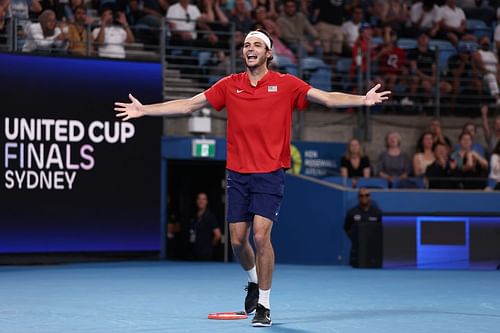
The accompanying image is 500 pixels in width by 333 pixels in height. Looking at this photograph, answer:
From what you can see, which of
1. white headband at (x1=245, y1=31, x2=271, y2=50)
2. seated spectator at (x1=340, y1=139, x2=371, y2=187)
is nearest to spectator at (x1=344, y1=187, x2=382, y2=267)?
seated spectator at (x1=340, y1=139, x2=371, y2=187)

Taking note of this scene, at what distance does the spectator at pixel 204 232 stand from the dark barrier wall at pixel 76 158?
1.12 m

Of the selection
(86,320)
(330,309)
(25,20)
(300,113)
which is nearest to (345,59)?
(300,113)

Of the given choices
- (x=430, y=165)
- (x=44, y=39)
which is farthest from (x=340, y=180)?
(x=44, y=39)

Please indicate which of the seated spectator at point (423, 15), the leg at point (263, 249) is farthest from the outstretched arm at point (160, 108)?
the seated spectator at point (423, 15)

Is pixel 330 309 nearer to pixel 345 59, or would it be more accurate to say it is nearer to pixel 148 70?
pixel 148 70

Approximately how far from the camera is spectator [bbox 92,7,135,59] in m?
18.4

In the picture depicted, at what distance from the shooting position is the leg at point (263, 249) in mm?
9219

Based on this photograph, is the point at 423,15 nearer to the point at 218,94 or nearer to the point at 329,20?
the point at 329,20

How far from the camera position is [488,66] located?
72.4ft

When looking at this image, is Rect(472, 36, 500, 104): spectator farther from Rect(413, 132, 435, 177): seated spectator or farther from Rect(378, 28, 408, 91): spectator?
Rect(413, 132, 435, 177): seated spectator

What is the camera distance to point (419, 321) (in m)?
9.49

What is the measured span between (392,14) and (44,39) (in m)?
8.13

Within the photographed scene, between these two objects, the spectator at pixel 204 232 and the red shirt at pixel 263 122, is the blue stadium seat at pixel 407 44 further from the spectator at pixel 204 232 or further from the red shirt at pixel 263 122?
the red shirt at pixel 263 122

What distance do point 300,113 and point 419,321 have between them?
11.1 meters
